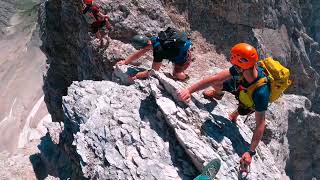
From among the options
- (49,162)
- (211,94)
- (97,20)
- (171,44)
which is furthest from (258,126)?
(49,162)

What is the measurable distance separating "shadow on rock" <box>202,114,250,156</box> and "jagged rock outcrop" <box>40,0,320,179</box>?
33mm

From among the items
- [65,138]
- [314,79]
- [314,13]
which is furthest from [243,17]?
[314,13]

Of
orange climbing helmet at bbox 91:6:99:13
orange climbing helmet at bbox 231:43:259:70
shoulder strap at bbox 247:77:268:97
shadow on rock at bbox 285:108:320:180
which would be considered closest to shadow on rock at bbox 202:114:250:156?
shoulder strap at bbox 247:77:268:97

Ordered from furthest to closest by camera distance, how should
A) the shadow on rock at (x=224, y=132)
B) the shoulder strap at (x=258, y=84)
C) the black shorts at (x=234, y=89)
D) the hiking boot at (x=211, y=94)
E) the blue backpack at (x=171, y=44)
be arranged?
1. the blue backpack at (x=171, y=44)
2. the hiking boot at (x=211, y=94)
3. the shadow on rock at (x=224, y=132)
4. the black shorts at (x=234, y=89)
5. the shoulder strap at (x=258, y=84)

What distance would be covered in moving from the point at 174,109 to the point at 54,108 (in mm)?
14562

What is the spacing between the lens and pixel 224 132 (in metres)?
10.0

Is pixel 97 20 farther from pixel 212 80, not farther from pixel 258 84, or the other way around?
pixel 258 84

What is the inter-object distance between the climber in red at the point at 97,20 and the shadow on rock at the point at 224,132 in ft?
20.2

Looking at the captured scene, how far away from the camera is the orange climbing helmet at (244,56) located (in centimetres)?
837

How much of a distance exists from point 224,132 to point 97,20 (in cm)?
684

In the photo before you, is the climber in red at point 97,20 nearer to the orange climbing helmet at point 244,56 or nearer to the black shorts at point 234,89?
the black shorts at point 234,89

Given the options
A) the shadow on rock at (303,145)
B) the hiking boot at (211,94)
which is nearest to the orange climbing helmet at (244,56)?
the hiking boot at (211,94)

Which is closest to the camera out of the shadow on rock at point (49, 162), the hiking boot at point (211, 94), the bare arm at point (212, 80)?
the bare arm at point (212, 80)

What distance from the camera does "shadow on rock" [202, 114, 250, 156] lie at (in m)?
9.77
